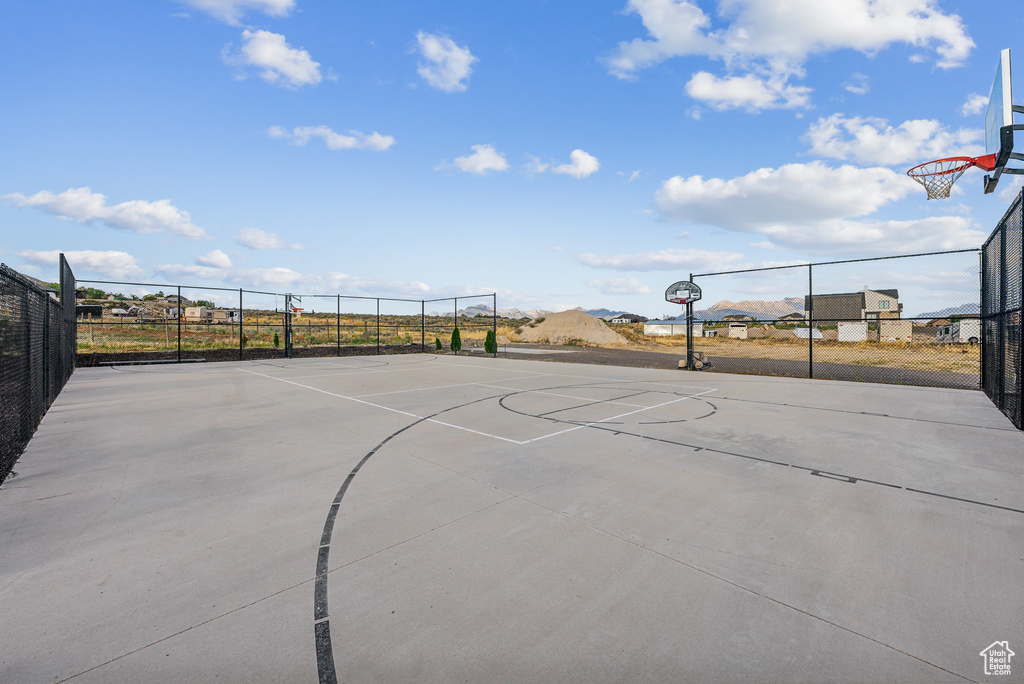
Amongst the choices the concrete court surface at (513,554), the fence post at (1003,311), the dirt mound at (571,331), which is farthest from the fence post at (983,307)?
the dirt mound at (571,331)

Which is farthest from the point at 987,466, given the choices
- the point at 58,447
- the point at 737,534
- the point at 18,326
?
the point at 18,326

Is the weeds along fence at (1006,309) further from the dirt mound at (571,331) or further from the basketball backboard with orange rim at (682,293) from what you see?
the dirt mound at (571,331)

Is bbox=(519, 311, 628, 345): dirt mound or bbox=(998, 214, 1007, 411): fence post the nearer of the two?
bbox=(998, 214, 1007, 411): fence post

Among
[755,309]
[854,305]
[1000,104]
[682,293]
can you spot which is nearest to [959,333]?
[854,305]

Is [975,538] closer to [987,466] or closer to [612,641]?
[987,466]

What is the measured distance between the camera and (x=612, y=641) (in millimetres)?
2289

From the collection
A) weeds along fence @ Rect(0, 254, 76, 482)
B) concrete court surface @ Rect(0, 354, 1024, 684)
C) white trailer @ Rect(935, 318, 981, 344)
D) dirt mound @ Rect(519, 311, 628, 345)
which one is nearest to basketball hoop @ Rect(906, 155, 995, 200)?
concrete court surface @ Rect(0, 354, 1024, 684)

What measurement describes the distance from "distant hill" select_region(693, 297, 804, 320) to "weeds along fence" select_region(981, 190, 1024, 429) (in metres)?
5.83

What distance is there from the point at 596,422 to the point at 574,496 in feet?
10.9

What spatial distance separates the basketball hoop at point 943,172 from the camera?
8.76 m

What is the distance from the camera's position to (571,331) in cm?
4325

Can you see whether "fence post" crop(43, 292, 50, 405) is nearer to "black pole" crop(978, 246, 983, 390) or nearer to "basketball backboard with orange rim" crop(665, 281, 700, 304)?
"basketball backboard with orange rim" crop(665, 281, 700, 304)

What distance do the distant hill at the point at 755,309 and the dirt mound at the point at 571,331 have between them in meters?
21.4

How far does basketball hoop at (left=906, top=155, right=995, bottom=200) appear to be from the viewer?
8755 millimetres
